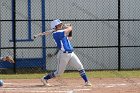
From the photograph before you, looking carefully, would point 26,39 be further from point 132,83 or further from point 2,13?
point 132,83

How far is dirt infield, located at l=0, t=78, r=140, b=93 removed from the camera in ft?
39.7

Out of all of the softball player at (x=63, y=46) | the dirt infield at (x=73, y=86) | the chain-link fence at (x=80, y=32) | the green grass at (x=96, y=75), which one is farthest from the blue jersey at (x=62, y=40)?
the chain-link fence at (x=80, y=32)

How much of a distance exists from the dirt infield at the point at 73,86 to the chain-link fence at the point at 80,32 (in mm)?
2868

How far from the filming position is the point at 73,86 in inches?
511

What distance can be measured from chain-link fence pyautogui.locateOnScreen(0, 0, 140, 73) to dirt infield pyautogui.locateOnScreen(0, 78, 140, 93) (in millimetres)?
2868

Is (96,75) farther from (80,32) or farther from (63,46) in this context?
(63,46)

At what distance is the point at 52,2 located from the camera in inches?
693

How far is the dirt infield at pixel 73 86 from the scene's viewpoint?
12.1 m

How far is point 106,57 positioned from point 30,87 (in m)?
5.86

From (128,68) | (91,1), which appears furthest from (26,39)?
(128,68)

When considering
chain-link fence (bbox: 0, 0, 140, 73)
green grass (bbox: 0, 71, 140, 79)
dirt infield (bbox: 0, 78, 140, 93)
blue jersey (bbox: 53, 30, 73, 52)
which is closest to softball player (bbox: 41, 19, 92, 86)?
blue jersey (bbox: 53, 30, 73, 52)

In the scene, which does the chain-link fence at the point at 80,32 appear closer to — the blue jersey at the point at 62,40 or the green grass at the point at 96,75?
the green grass at the point at 96,75

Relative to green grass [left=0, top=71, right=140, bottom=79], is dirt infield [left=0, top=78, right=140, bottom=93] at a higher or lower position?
higher

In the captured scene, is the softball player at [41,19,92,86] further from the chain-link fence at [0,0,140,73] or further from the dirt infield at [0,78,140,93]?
the chain-link fence at [0,0,140,73]
